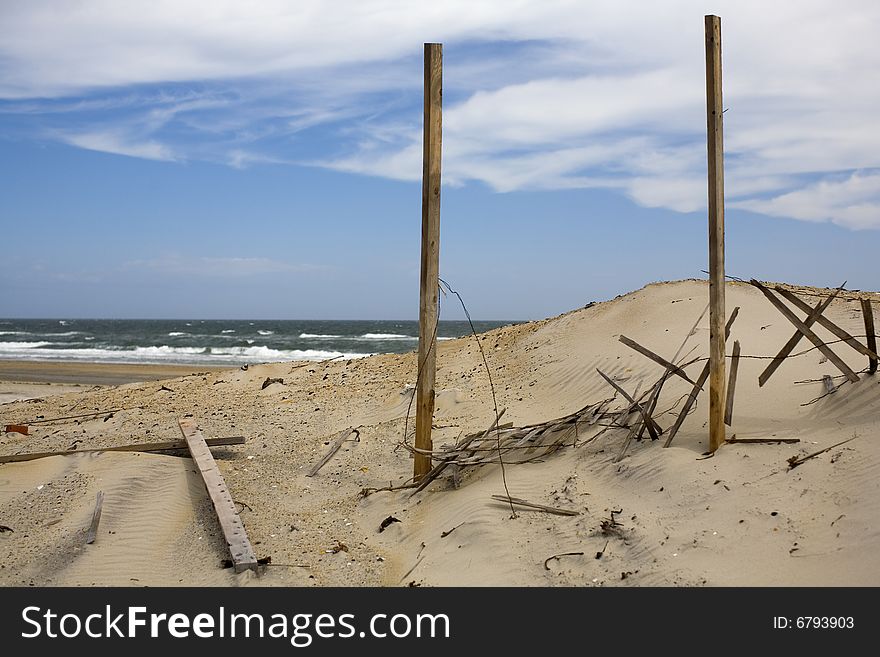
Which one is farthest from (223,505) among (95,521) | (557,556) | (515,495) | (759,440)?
Answer: (759,440)

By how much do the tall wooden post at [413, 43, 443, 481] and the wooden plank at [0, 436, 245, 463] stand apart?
2.93 metres

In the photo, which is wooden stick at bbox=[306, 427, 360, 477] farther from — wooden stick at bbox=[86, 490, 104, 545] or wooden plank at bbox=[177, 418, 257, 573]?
wooden stick at bbox=[86, 490, 104, 545]

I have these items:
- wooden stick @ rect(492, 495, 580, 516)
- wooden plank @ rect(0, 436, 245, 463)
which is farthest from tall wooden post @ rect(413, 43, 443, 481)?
wooden plank @ rect(0, 436, 245, 463)

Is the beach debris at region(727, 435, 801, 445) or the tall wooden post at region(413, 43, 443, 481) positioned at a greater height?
the tall wooden post at region(413, 43, 443, 481)

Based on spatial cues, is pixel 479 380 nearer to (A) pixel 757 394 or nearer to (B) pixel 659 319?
(B) pixel 659 319

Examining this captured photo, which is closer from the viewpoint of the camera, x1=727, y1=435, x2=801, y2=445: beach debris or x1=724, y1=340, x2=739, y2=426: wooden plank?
x1=727, y1=435, x2=801, y2=445: beach debris

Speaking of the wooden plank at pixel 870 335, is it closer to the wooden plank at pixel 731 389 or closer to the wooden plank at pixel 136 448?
the wooden plank at pixel 731 389

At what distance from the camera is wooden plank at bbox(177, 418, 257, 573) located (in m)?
5.87

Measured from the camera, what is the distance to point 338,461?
9.15 m

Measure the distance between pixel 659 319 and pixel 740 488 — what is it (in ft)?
24.2

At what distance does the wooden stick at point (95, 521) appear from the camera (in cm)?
639

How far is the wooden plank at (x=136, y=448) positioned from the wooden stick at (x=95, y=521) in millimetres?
1657

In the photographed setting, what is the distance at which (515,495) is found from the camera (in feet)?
21.9

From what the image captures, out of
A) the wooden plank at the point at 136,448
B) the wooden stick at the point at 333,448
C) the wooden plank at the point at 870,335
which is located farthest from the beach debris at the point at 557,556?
the wooden plank at the point at 136,448
